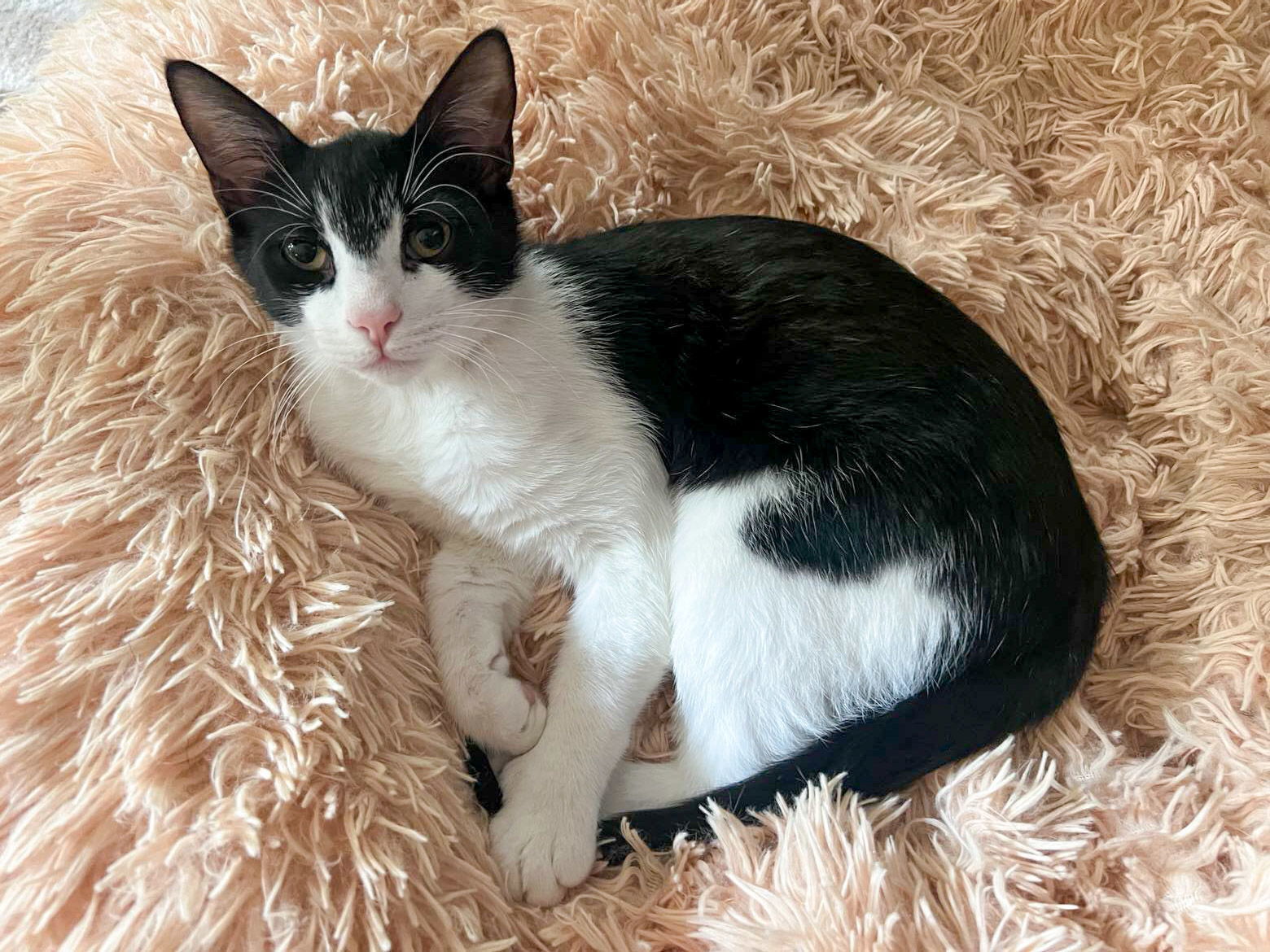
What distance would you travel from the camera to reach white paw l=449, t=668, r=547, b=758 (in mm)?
997

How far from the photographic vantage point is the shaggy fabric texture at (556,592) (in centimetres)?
76

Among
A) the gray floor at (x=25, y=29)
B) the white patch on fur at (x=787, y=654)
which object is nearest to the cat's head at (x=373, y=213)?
the white patch on fur at (x=787, y=654)

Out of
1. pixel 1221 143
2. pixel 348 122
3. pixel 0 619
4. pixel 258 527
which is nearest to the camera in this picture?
pixel 0 619

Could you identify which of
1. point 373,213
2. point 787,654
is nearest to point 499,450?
point 373,213

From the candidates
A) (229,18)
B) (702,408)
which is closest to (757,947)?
(702,408)

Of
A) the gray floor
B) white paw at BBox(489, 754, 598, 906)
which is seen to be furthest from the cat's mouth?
the gray floor

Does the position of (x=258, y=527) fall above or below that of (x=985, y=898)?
above

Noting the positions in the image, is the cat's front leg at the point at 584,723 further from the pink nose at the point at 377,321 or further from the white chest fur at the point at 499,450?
the pink nose at the point at 377,321

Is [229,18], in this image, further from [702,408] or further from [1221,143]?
[1221,143]

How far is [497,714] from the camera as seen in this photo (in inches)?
39.3

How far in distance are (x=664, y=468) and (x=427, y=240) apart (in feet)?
1.34

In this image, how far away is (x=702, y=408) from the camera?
3.62ft

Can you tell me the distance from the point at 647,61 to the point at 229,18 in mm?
580

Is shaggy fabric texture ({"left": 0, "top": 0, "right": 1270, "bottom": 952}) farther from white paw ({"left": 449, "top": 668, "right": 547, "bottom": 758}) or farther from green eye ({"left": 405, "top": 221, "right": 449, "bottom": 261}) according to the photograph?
green eye ({"left": 405, "top": 221, "right": 449, "bottom": 261})
